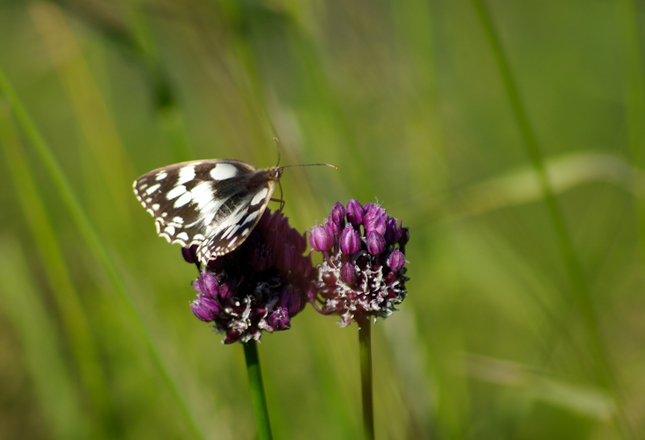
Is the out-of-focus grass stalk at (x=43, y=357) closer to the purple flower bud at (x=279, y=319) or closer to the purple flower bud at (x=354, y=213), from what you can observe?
the purple flower bud at (x=279, y=319)

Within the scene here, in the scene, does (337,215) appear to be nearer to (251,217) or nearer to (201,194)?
(251,217)

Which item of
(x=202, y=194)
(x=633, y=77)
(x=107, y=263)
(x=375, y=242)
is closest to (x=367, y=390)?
(x=375, y=242)

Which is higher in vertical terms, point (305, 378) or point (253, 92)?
point (253, 92)

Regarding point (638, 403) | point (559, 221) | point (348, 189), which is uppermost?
point (348, 189)

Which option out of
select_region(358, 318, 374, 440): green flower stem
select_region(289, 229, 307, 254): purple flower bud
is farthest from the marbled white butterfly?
select_region(358, 318, 374, 440): green flower stem

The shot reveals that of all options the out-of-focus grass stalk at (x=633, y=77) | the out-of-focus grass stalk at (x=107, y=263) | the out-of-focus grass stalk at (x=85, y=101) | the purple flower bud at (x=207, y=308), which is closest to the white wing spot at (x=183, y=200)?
the out-of-focus grass stalk at (x=107, y=263)

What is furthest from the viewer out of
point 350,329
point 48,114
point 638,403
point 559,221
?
point 48,114

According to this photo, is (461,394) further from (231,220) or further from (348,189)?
(231,220)

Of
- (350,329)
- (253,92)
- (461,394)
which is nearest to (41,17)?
(253,92)
